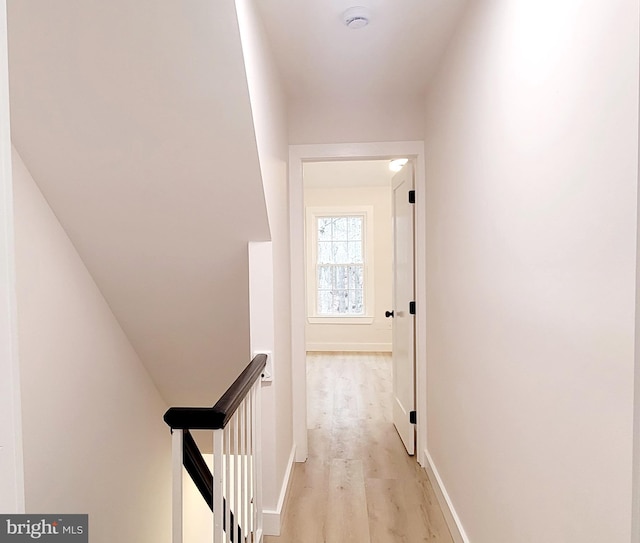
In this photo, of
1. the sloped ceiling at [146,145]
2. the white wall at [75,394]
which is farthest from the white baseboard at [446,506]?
the white wall at [75,394]

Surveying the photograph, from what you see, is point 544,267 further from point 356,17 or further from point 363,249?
point 363,249

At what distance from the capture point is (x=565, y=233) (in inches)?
42.9

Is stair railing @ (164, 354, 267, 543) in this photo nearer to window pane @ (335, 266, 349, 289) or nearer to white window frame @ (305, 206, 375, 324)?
white window frame @ (305, 206, 375, 324)

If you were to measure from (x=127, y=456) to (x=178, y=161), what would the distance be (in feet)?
6.80

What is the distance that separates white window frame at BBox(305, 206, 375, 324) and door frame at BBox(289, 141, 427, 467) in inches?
136

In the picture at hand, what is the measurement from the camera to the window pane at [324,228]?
6.48 meters

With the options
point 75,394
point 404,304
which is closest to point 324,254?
point 404,304

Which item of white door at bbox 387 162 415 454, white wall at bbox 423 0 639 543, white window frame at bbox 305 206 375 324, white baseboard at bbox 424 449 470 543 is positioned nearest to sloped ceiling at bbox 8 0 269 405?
white wall at bbox 423 0 639 543

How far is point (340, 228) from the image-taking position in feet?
21.3

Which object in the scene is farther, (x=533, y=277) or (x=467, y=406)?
(x=467, y=406)

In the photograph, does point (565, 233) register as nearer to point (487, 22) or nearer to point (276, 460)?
point (487, 22)

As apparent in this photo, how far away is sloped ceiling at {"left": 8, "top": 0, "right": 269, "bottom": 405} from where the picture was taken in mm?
1416

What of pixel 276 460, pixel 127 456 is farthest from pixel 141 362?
pixel 276 460

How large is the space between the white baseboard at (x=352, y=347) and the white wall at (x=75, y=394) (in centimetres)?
357
